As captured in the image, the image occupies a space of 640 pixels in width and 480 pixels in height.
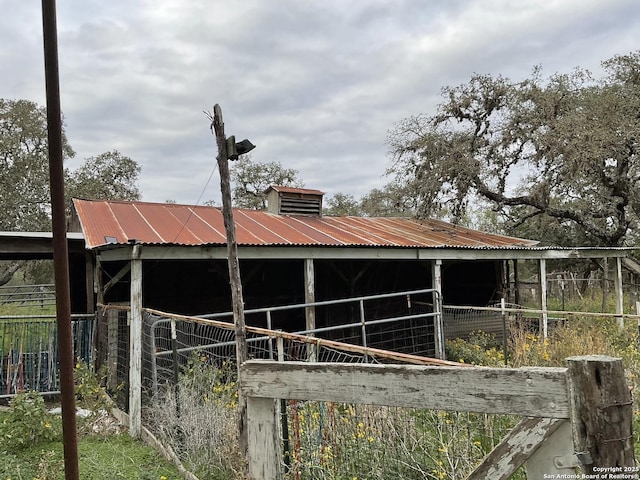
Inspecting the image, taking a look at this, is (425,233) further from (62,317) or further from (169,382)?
(62,317)

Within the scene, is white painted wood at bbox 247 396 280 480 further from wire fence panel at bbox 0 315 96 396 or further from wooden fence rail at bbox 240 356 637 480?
wire fence panel at bbox 0 315 96 396

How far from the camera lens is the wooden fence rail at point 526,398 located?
4.33ft

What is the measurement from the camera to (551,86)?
675 inches

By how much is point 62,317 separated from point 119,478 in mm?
3376

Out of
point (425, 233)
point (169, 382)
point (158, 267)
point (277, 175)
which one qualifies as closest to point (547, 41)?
point (425, 233)

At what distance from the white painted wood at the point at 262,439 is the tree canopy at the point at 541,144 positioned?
48.1 ft

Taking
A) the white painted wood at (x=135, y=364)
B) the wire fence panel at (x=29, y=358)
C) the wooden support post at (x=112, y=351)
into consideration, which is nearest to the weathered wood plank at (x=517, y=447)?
the white painted wood at (x=135, y=364)

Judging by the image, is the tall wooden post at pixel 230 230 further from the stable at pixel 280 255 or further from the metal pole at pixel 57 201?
the stable at pixel 280 255

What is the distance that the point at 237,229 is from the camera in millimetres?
9531

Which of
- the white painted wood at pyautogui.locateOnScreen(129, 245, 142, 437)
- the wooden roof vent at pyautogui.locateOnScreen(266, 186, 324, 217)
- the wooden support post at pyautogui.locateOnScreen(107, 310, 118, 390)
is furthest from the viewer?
the wooden roof vent at pyautogui.locateOnScreen(266, 186, 324, 217)

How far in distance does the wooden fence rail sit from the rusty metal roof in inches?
216

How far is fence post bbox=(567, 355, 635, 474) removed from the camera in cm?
131

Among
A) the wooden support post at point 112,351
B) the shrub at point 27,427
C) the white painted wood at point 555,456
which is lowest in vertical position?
the shrub at point 27,427

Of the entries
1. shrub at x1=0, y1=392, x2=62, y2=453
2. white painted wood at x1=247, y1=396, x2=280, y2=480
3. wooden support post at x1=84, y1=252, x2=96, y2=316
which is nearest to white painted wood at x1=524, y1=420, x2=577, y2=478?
white painted wood at x1=247, y1=396, x2=280, y2=480
